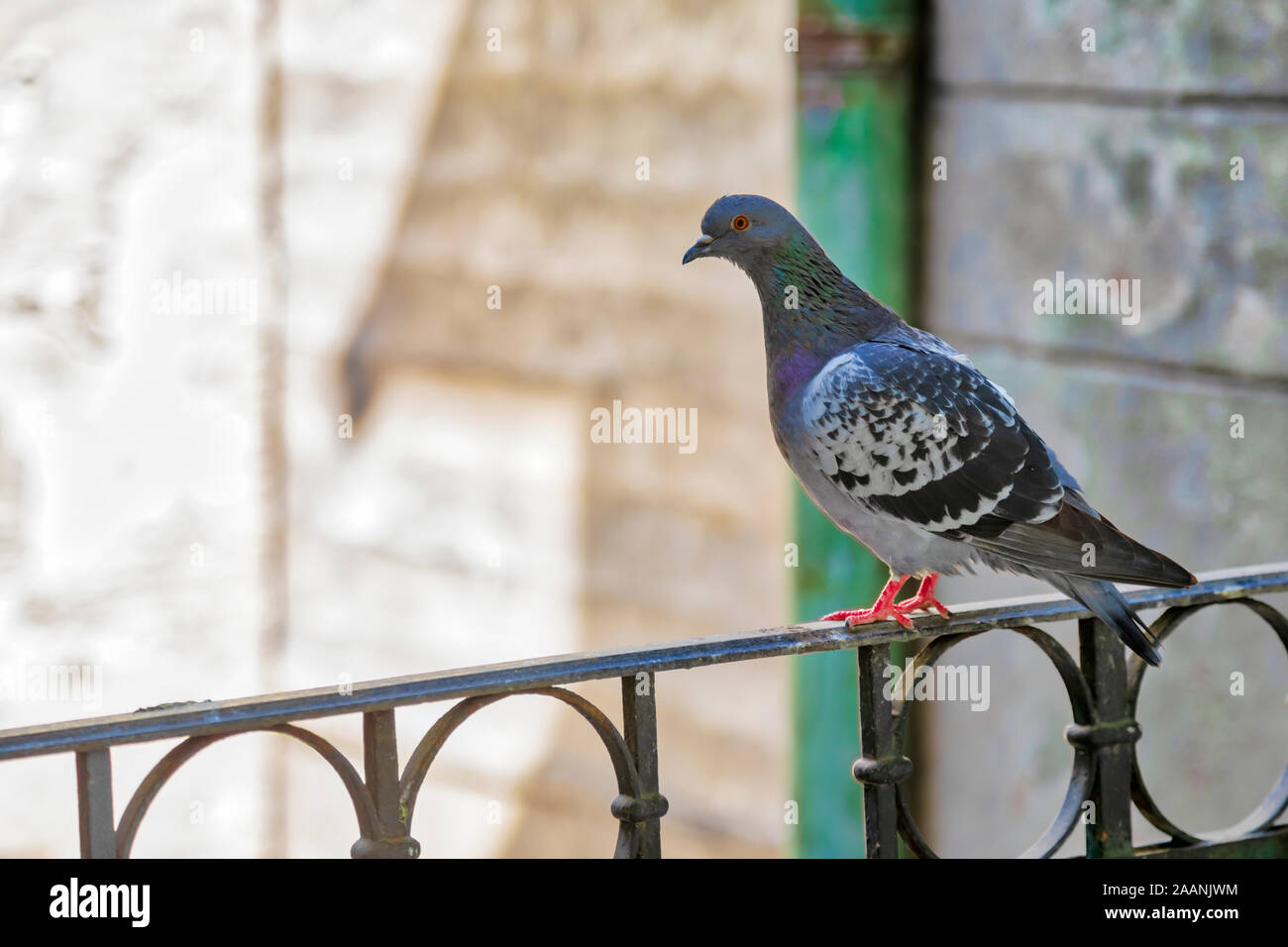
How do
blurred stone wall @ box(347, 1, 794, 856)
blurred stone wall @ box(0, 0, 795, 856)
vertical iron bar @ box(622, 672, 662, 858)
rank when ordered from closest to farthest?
vertical iron bar @ box(622, 672, 662, 858), blurred stone wall @ box(347, 1, 794, 856), blurred stone wall @ box(0, 0, 795, 856)

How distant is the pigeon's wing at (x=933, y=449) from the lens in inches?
105

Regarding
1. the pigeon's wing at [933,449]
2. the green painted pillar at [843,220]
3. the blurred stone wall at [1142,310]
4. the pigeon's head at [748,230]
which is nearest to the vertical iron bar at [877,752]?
the pigeon's wing at [933,449]

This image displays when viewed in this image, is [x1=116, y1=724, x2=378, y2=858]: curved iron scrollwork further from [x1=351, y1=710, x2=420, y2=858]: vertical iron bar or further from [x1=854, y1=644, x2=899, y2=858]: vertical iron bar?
[x1=854, y1=644, x2=899, y2=858]: vertical iron bar

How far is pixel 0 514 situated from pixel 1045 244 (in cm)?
359

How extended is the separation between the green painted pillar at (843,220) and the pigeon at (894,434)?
1.73 meters

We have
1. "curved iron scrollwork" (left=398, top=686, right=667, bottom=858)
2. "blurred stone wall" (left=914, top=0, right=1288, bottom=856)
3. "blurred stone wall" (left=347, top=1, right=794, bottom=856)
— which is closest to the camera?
"curved iron scrollwork" (left=398, top=686, right=667, bottom=858)

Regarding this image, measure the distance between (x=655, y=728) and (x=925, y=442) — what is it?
0.95 metres

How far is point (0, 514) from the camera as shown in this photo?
5270 mm

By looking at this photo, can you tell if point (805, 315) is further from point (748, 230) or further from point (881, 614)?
point (881, 614)

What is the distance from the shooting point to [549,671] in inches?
75.2

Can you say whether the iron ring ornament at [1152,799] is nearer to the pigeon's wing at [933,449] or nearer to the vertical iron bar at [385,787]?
the pigeon's wing at [933,449]

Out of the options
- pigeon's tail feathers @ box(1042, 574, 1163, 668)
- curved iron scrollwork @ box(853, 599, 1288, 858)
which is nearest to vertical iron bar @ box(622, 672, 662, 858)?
curved iron scrollwork @ box(853, 599, 1288, 858)

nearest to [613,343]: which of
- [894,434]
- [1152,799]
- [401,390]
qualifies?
[401,390]

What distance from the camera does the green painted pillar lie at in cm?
447
